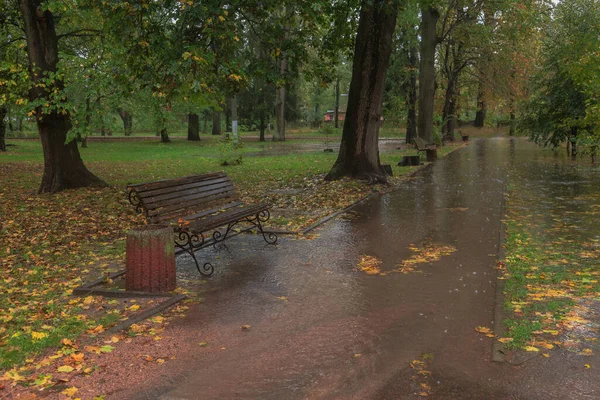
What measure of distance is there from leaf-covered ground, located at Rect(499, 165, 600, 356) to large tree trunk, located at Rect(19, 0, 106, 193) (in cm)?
1040

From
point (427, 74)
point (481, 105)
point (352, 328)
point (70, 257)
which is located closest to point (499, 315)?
point (352, 328)

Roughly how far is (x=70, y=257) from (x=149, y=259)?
8.39ft

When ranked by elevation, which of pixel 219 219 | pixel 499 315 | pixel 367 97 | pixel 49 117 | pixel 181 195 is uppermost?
pixel 367 97

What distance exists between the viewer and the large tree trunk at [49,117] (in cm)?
1295

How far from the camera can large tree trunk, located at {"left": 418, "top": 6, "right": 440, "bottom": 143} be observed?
2611 cm

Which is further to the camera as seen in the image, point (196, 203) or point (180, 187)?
point (196, 203)

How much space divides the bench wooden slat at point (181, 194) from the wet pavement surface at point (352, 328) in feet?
2.74

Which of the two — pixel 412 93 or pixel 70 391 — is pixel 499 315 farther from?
pixel 412 93

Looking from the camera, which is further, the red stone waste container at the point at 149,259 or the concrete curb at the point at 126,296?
the red stone waste container at the point at 149,259

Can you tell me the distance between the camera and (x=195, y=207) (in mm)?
8000

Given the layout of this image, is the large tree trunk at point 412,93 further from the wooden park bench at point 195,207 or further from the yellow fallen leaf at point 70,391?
the yellow fallen leaf at point 70,391

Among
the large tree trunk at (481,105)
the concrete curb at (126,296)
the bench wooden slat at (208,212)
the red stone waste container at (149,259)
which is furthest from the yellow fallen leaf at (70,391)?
the large tree trunk at (481,105)

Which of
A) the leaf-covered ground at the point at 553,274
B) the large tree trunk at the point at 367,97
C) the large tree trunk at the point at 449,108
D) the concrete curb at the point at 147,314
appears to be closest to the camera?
the leaf-covered ground at the point at 553,274

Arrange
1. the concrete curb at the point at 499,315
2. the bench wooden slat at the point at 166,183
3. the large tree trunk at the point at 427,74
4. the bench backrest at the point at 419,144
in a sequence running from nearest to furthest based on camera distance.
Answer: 1. the concrete curb at the point at 499,315
2. the bench wooden slat at the point at 166,183
3. the bench backrest at the point at 419,144
4. the large tree trunk at the point at 427,74
